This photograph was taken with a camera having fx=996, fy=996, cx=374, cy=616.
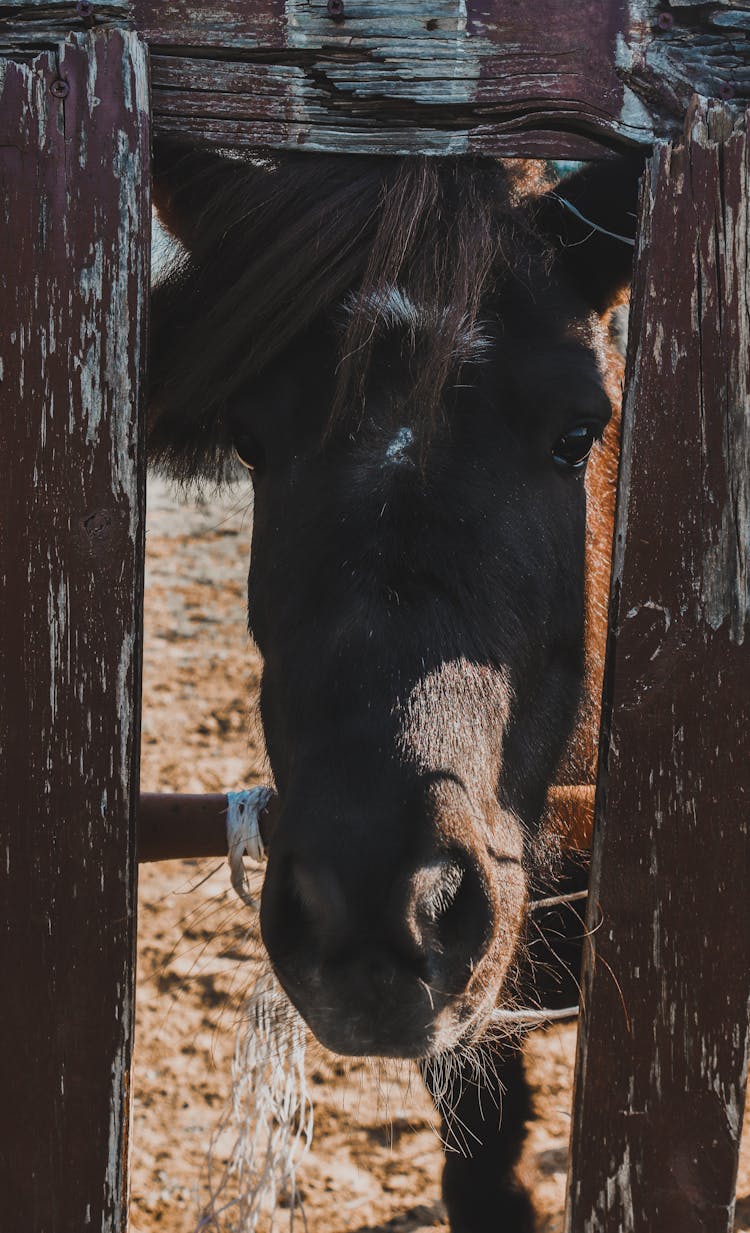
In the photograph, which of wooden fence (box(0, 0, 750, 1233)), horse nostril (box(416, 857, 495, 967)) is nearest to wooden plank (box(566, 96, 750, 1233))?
wooden fence (box(0, 0, 750, 1233))

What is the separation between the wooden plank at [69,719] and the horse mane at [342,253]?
310 millimetres

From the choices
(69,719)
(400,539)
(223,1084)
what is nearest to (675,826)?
(400,539)

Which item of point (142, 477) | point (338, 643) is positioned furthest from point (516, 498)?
point (142, 477)

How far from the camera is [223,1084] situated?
3381 mm

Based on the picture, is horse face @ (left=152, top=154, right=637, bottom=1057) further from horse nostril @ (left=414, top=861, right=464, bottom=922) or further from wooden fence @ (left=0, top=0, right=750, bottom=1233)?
wooden fence @ (left=0, top=0, right=750, bottom=1233)

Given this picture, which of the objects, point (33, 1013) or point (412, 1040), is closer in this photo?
point (412, 1040)

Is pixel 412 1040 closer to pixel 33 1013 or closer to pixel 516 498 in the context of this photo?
pixel 33 1013

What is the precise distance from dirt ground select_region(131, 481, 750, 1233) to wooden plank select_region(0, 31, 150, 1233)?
16.5 inches

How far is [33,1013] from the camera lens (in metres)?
1.47

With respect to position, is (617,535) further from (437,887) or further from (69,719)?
(69,719)

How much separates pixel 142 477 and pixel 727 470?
0.86 m

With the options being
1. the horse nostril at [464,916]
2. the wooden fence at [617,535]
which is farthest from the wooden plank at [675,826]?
the horse nostril at [464,916]

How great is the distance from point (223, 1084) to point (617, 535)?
2.72 m

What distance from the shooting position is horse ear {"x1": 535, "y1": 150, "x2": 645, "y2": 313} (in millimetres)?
1763
